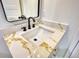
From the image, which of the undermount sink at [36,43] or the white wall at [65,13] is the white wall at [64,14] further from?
the undermount sink at [36,43]

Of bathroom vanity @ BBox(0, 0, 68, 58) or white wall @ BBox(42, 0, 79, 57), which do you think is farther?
white wall @ BBox(42, 0, 79, 57)

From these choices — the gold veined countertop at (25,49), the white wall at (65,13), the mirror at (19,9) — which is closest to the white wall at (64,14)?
the white wall at (65,13)

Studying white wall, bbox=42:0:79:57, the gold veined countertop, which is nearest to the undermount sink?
the gold veined countertop

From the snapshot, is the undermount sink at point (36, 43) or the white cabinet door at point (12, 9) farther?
the white cabinet door at point (12, 9)

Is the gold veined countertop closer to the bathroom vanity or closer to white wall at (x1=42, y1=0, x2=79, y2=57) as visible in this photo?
the bathroom vanity

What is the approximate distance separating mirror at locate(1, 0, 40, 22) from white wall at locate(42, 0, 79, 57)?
19 centimetres

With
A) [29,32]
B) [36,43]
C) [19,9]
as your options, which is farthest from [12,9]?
[36,43]

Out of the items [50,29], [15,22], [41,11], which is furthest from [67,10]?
[15,22]

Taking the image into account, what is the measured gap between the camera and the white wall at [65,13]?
1213 millimetres

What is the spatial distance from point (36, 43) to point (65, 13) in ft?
2.30

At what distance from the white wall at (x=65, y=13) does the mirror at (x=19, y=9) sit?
0.19 meters

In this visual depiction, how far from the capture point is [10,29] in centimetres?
130

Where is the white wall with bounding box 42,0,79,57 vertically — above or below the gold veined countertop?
above

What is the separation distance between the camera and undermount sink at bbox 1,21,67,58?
2.96 feet
